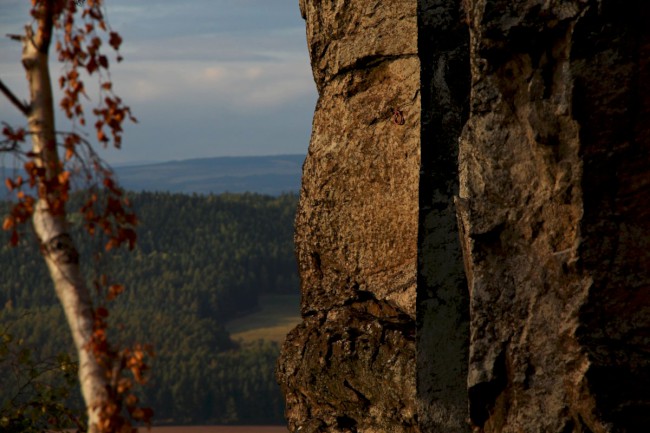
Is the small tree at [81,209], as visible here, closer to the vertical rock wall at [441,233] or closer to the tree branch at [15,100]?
the tree branch at [15,100]

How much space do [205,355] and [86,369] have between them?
198 ft

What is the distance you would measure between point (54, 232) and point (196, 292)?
69890 mm

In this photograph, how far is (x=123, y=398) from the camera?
6.51m

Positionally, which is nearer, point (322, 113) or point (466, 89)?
point (466, 89)

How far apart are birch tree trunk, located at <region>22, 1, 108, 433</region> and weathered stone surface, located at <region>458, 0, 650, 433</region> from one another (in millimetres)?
2360

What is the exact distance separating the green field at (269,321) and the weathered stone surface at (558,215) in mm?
65306

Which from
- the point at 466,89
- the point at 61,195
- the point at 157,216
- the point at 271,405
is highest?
the point at 466,89

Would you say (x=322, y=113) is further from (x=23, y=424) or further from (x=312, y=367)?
(x=23, y=424)

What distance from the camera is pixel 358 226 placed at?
11.8m

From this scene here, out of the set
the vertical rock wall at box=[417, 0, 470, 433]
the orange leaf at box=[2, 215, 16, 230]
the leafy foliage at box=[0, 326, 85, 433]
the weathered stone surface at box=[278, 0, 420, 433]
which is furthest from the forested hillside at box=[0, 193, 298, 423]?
the orange leaf at box=[2, 215, 16, 230]

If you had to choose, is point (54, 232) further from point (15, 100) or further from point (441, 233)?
point (441, 233)

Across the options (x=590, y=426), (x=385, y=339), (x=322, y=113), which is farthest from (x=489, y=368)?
(x=322, y=113)

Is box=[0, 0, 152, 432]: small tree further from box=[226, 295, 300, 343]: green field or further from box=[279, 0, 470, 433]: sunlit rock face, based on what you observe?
box=[226, 295, 300, 343]: green field

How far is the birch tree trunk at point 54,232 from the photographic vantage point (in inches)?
253
